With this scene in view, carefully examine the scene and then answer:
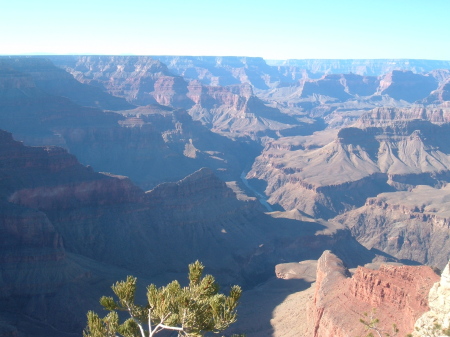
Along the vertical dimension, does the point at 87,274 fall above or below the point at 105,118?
below

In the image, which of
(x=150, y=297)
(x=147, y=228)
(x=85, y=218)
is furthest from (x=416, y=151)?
(x=150, y=297)

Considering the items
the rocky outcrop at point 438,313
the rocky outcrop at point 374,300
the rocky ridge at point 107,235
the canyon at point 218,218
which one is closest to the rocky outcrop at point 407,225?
the canyon at point 218,218

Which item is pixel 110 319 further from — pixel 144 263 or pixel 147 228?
pixel 147 228

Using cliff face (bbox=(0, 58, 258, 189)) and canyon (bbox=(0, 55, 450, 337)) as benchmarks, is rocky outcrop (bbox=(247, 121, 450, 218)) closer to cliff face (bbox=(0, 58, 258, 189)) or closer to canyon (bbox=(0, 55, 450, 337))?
canyon (bbox=(0, 55, 450, 337))

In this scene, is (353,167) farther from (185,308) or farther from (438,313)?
(185,308)

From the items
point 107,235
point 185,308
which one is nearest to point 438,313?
point 185,308

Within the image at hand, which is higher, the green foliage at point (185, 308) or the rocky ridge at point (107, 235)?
the green foliage at point (185, 308)

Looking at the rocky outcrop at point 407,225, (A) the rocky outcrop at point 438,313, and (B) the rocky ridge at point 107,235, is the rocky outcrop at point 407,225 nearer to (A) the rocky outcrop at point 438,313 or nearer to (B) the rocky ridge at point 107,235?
(B) the rocky ridge at point 107,235
